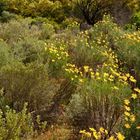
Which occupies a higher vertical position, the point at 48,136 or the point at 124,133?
the point at 124,133

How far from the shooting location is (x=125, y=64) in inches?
301

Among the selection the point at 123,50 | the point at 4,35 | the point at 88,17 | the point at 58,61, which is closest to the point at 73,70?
the point at 58,61

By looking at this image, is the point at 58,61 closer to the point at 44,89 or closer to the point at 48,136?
the point at 44,89

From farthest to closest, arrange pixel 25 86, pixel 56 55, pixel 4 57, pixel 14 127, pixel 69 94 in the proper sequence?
pixel 56 55 → pixel 4 57 → pixel 69 94 → pixel 25 86 → pixel 14 127

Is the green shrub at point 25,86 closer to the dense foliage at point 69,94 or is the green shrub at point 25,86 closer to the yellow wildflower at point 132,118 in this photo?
the dense foliage at point 69,94

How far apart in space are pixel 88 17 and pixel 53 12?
170 cm

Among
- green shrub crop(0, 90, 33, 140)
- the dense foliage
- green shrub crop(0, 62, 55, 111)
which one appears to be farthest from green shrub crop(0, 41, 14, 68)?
green shrub crop(0, 90, 33, 140)

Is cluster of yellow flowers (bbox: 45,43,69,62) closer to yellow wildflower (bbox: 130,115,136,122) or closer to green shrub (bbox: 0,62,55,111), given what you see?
green shrub (bbox: 0,62,55,111)

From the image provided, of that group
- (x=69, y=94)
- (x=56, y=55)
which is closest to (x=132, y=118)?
(x=69, y=94)

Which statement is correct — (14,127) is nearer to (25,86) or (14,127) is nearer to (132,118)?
(132,118)

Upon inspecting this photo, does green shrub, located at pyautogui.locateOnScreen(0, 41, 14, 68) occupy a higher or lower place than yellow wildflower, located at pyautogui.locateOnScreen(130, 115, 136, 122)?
lower

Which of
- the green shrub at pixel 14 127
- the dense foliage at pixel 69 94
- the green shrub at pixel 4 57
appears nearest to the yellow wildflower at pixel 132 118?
the dense foliage at pixel 69 94

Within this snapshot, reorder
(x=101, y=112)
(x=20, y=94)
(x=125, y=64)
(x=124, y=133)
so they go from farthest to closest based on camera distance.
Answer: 1. (x=125, y=64)
2. (x=20, y=94)
3. (x=101, y=112)
4. (x=124, y=133)

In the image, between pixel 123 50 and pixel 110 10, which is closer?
pixel 123 50
